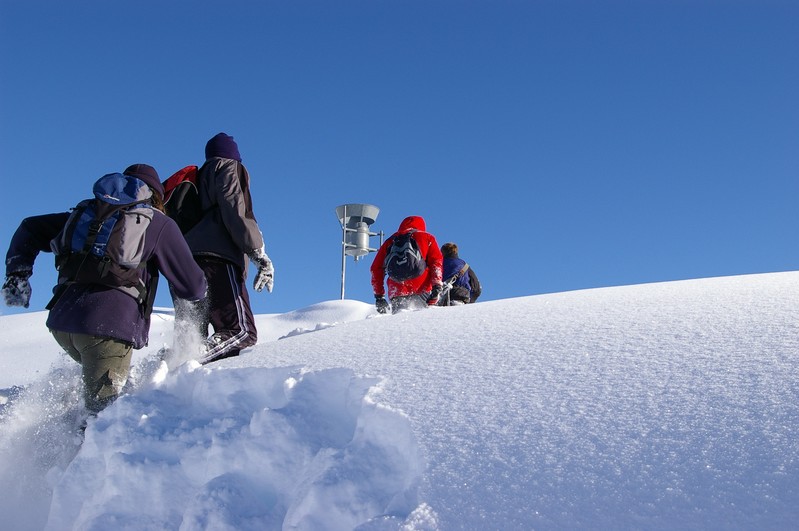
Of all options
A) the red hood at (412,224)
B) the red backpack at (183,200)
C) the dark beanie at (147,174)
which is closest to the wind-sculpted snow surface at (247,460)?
the dark beanie at (147,174)

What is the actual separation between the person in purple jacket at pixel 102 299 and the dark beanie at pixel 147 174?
14 mm

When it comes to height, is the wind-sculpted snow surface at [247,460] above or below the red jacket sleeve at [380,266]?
below

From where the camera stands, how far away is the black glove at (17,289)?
3.04 meters

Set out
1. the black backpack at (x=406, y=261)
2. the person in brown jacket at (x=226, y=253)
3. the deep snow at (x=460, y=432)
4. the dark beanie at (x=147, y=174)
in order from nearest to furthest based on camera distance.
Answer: the deep snow at (x=460, y=432), the dark beanie at (x=147, y=174), the person in brown jacket at (x=226, y=253), the black backpack at (x=406, y=261)

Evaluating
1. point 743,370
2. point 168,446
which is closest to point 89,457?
point 168,446

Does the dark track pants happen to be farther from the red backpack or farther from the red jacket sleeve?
the red jacket sleeve

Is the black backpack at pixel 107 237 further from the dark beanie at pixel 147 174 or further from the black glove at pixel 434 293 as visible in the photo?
the black glove at pixel 434 293

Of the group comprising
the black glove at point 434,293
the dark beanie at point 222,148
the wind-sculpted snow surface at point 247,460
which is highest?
the dark beanie at point 222,148

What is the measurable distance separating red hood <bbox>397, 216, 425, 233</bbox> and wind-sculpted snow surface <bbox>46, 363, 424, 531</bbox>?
382 cm

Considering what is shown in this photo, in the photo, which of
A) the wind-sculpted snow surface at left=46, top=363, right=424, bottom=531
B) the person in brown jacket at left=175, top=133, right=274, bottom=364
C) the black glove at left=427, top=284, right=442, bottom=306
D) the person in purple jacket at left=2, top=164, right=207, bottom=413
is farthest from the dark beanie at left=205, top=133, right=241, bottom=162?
the black glove at left=427, top=284, right=442, bottom=306

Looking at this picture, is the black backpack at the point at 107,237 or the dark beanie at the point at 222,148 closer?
the black backpack at the point at 107,237

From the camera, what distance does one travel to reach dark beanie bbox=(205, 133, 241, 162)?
4070 mm

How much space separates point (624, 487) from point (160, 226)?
216 cm

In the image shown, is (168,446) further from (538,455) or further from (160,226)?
(538,455)
